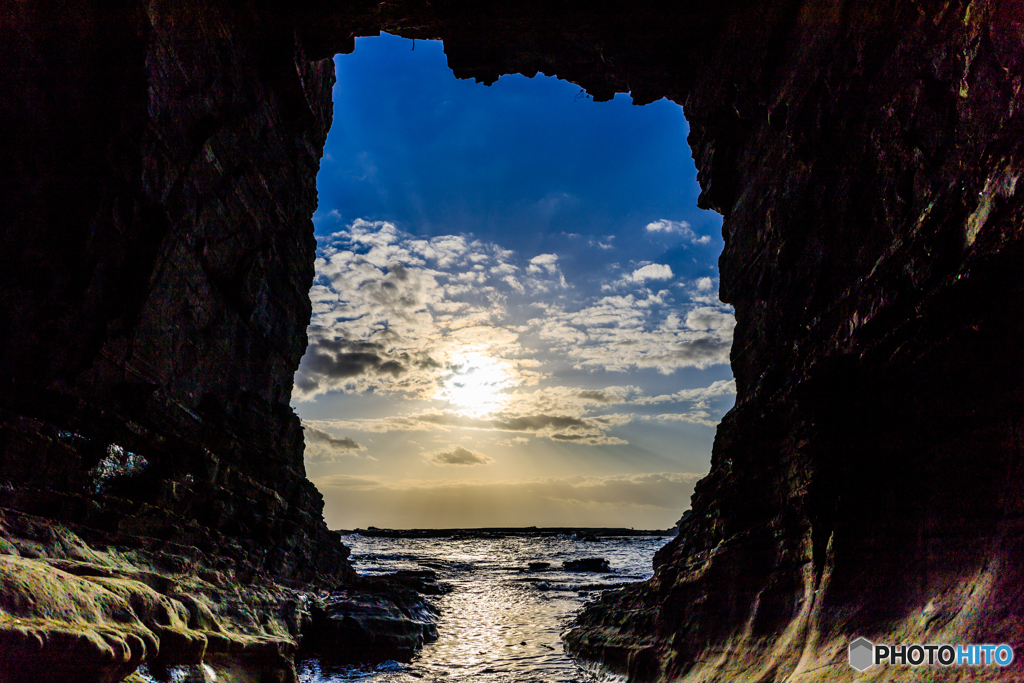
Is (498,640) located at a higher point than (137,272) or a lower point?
lower

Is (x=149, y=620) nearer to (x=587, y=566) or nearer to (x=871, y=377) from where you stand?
(x=871, y=377)

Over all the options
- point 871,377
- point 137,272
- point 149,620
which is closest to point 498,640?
point 149,620

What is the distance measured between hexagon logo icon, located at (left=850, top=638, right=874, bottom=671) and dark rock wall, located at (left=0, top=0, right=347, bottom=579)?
539 inches

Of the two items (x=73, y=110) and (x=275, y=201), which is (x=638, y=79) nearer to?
(x=275, y=201)

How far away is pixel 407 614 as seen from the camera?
665 inches

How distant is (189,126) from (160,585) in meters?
12.4

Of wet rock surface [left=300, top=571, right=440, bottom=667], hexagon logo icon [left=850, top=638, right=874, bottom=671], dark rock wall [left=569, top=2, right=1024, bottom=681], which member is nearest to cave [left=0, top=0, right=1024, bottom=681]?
dark rock wall [left=569, top=2, right=1024, bottom=681]

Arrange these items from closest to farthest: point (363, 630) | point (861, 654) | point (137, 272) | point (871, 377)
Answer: point (861, 654) < point (871, 377) < point (137, 272) < point (363, 630)

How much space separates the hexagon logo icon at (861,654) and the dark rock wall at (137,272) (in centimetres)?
1370

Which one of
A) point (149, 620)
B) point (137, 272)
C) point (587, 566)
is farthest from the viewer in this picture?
point (587, 566)

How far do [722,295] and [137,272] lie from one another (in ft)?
62.8

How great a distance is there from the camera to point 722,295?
61.6 feet

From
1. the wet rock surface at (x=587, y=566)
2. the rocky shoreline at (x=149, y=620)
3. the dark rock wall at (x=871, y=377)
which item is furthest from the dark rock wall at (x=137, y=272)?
the wet rock surface at (x=587, y=566)

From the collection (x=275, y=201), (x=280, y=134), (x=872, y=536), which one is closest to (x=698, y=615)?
(x=872, y=536)
